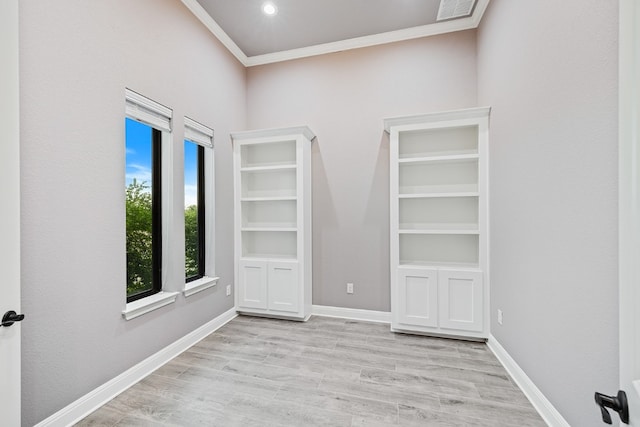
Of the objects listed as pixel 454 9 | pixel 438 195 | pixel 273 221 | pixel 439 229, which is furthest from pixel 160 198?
pixel 454 9

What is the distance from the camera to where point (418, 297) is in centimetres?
294

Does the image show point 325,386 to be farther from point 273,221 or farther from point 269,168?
point 269,168

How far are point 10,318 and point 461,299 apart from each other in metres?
3.23

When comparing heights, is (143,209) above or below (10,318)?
above

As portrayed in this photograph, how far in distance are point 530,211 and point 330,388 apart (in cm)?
190

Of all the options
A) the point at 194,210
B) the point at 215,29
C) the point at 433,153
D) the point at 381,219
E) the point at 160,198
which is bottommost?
the point at 381,219

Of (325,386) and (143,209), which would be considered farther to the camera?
(143,209)

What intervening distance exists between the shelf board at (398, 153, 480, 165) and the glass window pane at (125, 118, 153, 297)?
247 centimetres

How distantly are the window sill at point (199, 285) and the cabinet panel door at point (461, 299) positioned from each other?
2.40 metres

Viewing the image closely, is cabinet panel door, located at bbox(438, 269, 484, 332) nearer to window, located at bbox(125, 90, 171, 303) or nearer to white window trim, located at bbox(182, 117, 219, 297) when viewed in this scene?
white window trim, located at bbox(182, 117, 219, 297)

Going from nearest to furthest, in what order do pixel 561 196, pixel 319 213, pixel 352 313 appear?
pixel 561 196, pixel 352 313, pixel 319 213

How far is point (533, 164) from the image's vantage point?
6.24ft

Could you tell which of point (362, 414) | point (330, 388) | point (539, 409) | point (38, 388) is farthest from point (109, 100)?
point (539, 409)

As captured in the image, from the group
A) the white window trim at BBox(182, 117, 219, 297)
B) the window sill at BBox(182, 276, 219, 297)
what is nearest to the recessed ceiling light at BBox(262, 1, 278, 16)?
the white window trim at BBox(182, 117, 219, 297)
